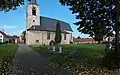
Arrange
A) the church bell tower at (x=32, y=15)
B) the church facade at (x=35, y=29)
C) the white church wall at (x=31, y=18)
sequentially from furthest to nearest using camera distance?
the church bell tower at (x=32, y=15)
the white church wall at (x=31, y=18)
the church facade at (x=35, y=29)

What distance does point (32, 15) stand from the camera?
102 m

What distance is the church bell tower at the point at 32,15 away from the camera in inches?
3981

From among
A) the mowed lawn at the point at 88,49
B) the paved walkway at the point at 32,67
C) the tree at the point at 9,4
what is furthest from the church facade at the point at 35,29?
the tree at the point at 9,4

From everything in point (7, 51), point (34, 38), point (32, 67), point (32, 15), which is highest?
point (32, 15)

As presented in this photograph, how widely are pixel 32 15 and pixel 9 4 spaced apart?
294ft

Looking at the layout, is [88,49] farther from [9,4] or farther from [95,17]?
[9,4]

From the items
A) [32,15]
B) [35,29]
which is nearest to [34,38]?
[35,29]

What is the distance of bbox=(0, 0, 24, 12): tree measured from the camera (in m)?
12.7

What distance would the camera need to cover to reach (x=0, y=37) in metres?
138

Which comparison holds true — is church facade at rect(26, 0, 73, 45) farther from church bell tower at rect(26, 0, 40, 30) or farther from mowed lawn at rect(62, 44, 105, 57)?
mowed lawn at rect(62, 44, 105, 57)

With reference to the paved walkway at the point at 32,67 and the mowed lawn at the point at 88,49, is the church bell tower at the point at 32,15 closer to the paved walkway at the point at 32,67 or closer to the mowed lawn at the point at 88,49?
the mowed lawn at the point at 88,49

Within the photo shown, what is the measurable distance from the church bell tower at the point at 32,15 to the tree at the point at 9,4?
87536 millimetres

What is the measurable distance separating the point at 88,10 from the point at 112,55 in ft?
12.4

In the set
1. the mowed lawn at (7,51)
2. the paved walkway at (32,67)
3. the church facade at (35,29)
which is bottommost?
the paved walkway at (32,67)
